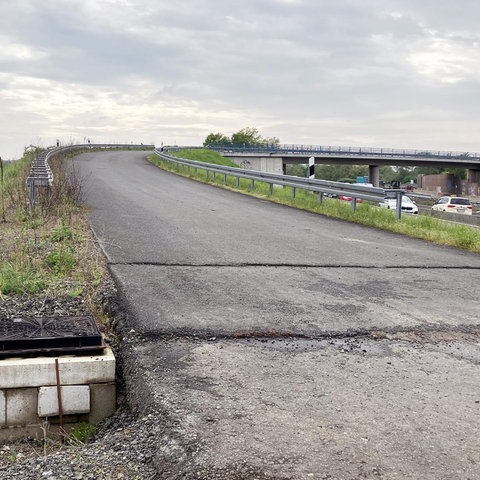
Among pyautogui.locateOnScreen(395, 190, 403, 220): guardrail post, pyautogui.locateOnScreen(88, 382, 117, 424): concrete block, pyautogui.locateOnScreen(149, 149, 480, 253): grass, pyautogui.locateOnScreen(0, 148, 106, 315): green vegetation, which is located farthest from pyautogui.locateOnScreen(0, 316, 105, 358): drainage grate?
pyautogui.locateOnScreen(395, 190, 403, 220): guardrail post

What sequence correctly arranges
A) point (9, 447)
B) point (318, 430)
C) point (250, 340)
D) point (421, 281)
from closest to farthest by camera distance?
point (318, 430) → point (9, 447) → point (250, 340) → point (421, 281)

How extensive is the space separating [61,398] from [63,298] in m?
2.10

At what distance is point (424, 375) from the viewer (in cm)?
465

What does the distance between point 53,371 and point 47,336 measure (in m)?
0.50

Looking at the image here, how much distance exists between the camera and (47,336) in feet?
16.3

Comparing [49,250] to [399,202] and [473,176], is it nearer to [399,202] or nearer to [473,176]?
[399,202]

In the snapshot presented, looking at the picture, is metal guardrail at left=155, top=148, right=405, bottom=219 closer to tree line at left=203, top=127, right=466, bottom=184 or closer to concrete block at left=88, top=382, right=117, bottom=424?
concrete block at left=88, top=382, right=117, bottom=424

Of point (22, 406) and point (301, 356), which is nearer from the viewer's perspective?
point (22, 406)

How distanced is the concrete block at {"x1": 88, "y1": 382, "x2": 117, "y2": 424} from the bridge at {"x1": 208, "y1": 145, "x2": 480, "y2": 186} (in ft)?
218

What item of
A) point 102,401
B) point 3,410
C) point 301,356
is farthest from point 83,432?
point 301,356

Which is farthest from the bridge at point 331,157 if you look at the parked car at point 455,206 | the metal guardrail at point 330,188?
the metal guardrail at point 330,188

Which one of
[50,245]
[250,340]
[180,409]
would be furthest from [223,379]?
[50,245]

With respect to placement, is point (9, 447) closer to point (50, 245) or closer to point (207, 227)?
point (50, 245)

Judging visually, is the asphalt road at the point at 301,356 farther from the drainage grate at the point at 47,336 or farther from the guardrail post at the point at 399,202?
the guardrail post at the point at 399,202
